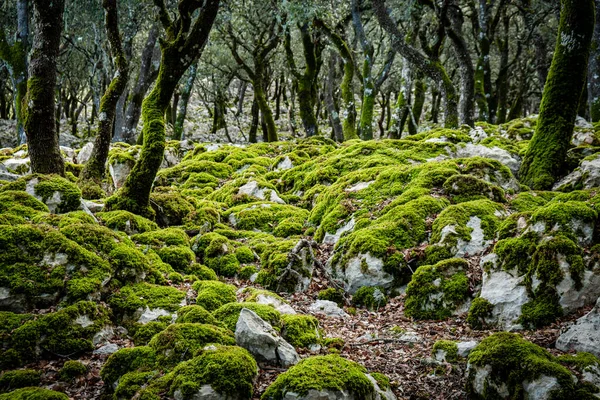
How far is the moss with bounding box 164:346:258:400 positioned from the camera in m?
4.47

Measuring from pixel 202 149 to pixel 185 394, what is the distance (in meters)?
16.3

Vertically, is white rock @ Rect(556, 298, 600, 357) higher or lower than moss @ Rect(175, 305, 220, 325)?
lower

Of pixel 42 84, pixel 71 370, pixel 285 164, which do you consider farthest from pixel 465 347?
pixel 285 164

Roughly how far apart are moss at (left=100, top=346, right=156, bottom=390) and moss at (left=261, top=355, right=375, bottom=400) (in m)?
1.44

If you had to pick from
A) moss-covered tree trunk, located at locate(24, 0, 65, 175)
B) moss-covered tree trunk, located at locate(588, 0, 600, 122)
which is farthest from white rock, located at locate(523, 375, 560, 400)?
moss-covered tree trunk, located at locate(588, 0, 600, 122)

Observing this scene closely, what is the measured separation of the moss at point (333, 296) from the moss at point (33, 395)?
4.69 metres

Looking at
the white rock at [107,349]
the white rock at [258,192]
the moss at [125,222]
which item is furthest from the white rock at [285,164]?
the white rock at [107,349]

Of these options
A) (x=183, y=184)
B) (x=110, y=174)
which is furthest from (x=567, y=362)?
(x=183, y=184)

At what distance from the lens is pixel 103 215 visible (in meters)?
9.26

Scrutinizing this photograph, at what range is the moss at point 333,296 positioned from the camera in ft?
26.6

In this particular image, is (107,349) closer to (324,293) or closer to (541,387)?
(324,293)

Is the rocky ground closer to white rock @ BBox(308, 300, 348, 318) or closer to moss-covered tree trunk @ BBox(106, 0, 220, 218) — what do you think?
white rock @ BBox(308, 300, 348, 318)

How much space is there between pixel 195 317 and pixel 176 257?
279 cm

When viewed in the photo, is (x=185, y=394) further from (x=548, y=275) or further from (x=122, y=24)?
(x=122, y=24)
